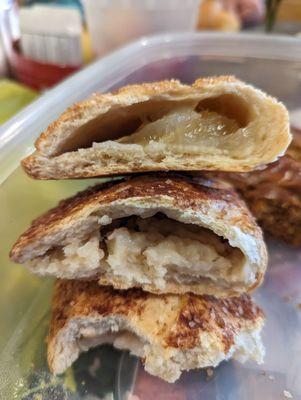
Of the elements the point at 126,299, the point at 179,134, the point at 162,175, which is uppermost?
the point at 179,134

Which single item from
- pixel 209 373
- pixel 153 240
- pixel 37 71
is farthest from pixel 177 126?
pixel 37 71

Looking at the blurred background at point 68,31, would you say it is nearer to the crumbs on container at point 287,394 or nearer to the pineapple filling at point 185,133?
the pineapple filling at point 185,133

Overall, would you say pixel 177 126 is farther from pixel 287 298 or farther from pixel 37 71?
pixel 37 71

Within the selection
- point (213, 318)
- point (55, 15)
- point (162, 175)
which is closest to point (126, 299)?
point (213, 318)

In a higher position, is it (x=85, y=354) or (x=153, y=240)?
(x=153, y=240)

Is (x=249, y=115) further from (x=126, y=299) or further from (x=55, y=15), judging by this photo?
(x=55, y=15)

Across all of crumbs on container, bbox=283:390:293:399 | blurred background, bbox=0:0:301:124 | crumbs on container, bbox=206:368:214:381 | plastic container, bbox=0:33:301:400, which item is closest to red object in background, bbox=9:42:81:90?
blurred background, bbox=0:0:301:124
